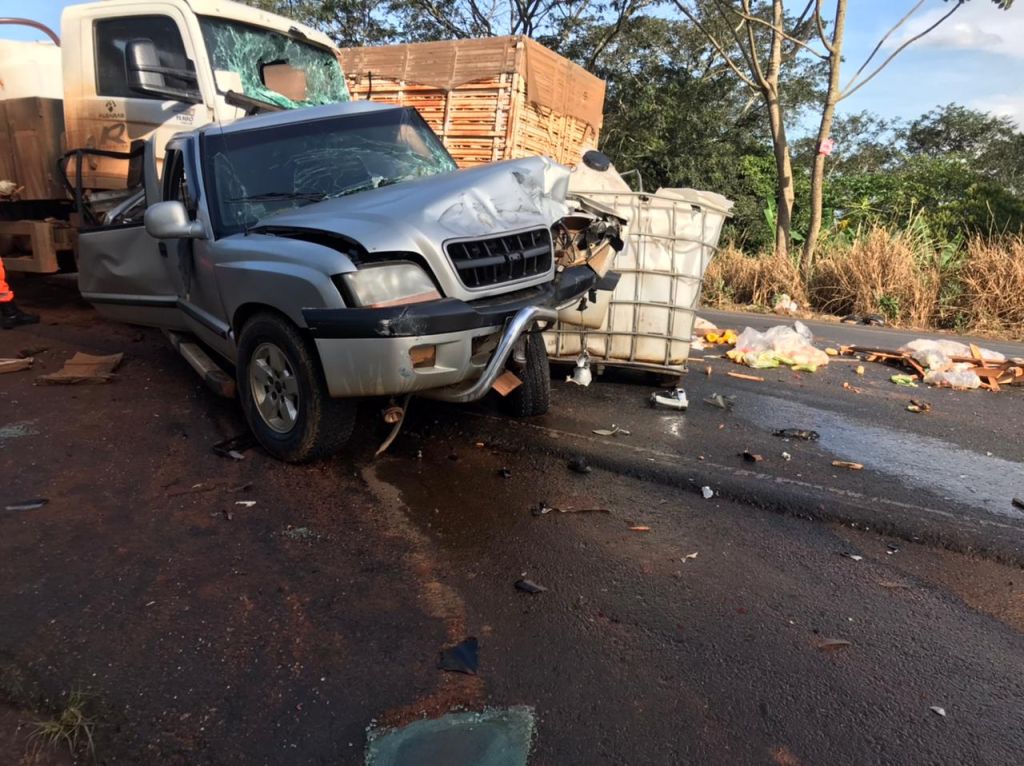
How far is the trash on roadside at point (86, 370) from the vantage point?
5.53 metres

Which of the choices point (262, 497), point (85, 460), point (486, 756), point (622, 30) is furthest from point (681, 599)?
point (622, 30)

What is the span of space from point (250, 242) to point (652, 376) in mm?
3710

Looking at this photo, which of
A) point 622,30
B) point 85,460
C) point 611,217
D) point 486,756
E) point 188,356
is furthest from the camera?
point 622,30

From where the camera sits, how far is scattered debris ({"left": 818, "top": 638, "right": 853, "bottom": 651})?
8.32ft

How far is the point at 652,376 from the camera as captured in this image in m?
6.31

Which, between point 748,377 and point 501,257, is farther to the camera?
point 748,377

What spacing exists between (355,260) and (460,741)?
6.97ft

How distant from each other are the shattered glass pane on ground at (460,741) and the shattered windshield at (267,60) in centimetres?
591

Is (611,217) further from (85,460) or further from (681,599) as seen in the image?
(85,460)

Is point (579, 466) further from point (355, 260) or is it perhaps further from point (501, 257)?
point (355, 260)

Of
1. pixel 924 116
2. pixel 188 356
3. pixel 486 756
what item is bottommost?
pixel 486 756

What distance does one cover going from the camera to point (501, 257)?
367 cm

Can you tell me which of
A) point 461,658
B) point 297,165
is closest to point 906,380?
point 297,165

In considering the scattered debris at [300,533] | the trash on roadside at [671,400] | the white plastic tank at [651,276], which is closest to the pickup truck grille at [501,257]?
the white plastic tank at [651,276]
